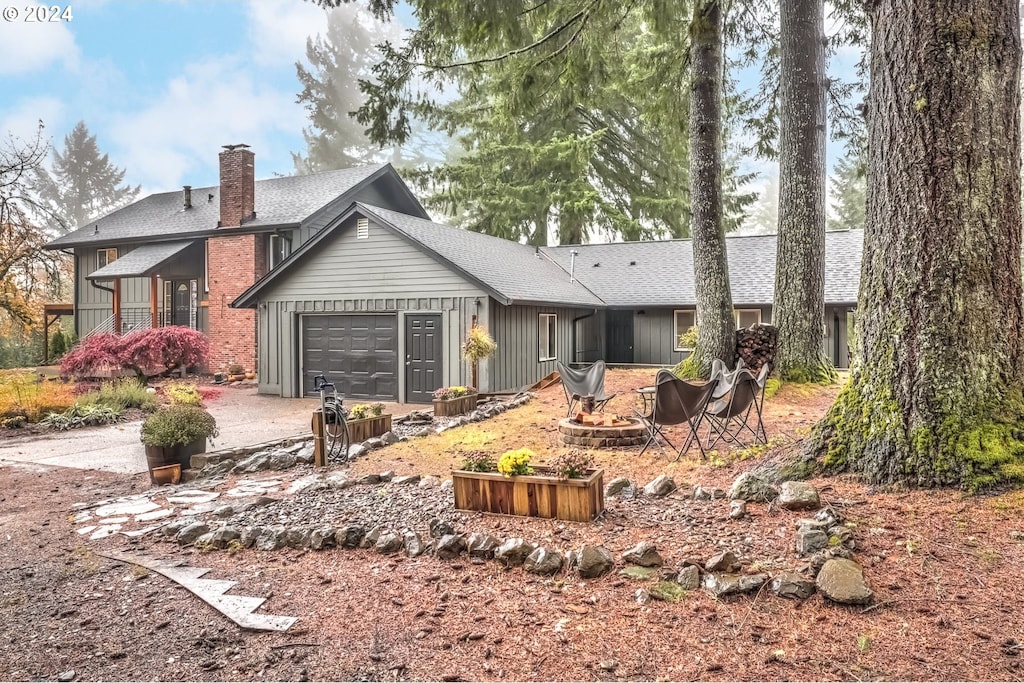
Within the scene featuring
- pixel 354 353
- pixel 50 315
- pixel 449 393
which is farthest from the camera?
pixel 50 315

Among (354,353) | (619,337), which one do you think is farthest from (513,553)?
(619,337)

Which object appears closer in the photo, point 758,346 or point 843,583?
point 843,583

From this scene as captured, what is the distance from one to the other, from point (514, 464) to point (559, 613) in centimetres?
142

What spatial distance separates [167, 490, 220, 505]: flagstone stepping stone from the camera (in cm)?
530

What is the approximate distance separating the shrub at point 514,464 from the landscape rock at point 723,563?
1458mm

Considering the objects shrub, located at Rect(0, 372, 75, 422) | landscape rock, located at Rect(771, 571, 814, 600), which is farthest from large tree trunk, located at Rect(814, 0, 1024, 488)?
shrub, located at Rect(0, 372, 75, 422)

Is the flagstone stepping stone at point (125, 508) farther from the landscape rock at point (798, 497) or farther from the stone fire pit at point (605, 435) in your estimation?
the landscape rock at point (798, 497)

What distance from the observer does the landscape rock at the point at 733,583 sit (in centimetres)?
294

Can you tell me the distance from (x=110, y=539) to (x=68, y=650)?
1.77 m

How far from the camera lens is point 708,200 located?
34.2ft

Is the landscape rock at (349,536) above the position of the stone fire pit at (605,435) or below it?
below

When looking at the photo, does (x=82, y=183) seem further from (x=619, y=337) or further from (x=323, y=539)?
(x=323, y=539)

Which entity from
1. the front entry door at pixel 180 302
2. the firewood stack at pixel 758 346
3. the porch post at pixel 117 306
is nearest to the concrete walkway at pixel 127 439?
the firewood stack at pixel 758 346

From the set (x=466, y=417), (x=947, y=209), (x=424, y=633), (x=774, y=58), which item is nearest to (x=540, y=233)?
(x=774, y=58)
